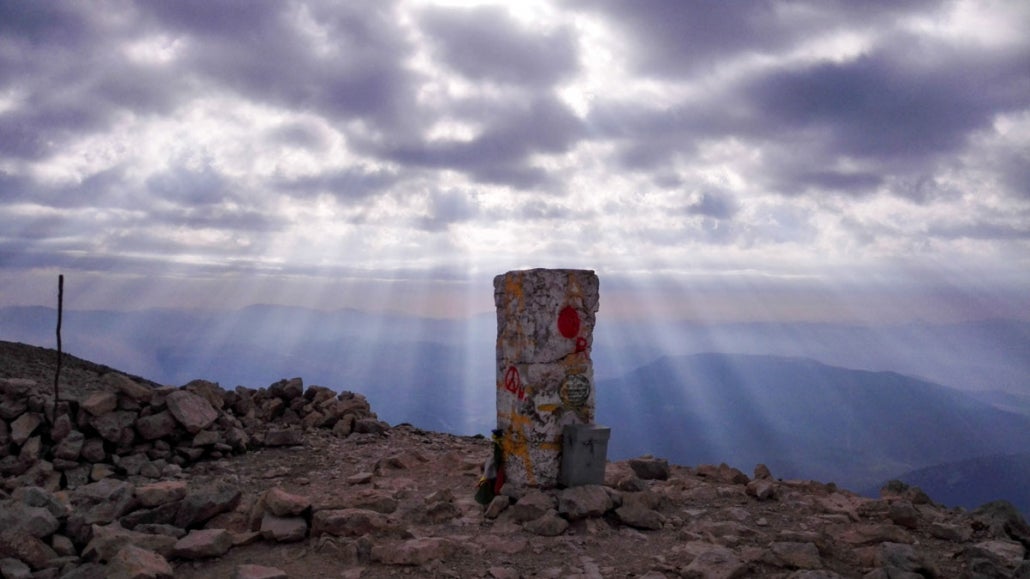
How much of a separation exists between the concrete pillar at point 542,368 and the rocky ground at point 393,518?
49cm

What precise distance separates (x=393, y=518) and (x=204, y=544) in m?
2.13

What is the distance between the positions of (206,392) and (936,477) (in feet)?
264

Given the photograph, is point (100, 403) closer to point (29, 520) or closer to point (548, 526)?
point (29, 520)

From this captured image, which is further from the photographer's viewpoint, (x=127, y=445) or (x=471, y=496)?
(x=127, y=445)

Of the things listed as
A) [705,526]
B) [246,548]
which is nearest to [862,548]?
[705,526]

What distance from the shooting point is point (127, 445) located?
11.4 meters

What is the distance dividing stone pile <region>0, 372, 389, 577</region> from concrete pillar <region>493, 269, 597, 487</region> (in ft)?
9.61

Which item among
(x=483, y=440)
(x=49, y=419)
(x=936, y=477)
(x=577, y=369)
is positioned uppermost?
(x=577, y=369)

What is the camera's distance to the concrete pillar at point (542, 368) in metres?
8.53

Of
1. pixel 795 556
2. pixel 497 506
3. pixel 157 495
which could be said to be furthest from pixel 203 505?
pixel 795 556

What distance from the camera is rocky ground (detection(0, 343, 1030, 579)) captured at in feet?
21.4

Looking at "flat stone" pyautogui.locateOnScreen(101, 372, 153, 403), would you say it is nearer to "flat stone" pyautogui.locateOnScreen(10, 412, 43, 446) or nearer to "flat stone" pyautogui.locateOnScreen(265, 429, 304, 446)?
"flat stone" pyautogui.locateOnScreen(10, 412, 43, 446)

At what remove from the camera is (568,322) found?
28.4ft

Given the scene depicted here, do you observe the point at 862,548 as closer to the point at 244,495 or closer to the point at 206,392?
the point at 244,495
